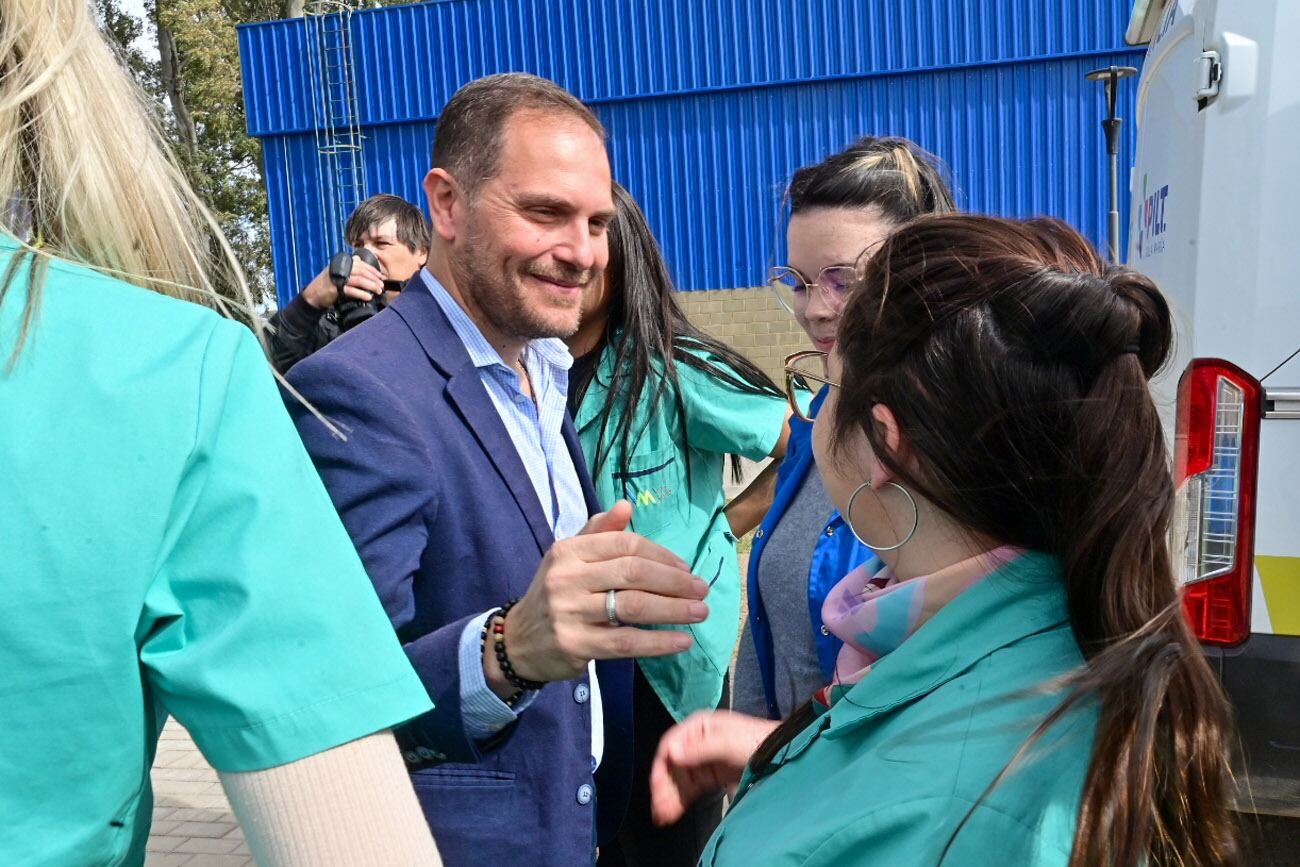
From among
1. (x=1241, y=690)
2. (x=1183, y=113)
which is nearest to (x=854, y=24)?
(x=1183, y=113)

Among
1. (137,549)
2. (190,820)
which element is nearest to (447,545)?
(137,549)

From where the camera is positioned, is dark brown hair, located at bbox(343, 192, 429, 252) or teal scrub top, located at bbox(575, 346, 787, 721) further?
dark brown hair, located at bbox(343, 192, 429, 252)

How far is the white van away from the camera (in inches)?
95.7

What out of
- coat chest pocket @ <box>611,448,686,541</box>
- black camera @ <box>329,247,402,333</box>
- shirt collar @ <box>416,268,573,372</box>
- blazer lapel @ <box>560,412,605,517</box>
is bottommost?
coat chest pocket @ <box>611,448,686,541</box>

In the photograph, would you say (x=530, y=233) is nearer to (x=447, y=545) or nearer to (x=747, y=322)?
(x=447, y=545)

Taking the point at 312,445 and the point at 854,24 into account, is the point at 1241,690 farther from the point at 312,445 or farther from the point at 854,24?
the point at 854,24

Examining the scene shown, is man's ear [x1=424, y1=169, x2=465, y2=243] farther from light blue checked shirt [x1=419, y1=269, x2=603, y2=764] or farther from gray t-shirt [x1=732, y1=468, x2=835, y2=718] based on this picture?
gray t-shirt [x1=732, y1=468, x2=835, y2=718]

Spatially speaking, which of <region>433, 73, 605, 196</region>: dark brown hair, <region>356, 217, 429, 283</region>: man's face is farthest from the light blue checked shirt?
<region>356, 217, 429, 283</region>: man's face

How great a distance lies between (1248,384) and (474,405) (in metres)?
1.76

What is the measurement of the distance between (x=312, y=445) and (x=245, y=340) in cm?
94

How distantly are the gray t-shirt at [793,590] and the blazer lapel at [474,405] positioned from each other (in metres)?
0.51

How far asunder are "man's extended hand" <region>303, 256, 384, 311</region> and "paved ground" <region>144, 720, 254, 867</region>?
1874 mm

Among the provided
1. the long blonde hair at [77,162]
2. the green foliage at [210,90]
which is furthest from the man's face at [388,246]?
the green foliage at [210,90]

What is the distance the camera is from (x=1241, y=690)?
101 inches
